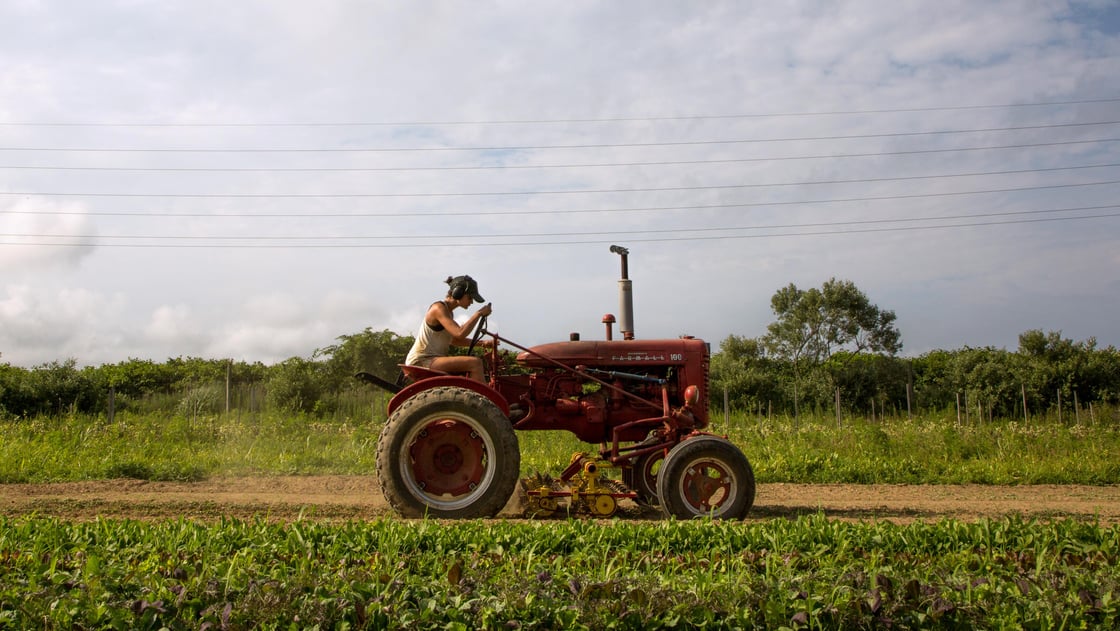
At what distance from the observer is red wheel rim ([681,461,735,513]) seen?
6723mm

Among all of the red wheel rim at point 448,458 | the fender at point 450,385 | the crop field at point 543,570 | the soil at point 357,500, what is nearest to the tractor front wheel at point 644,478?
the soil at point 357,500

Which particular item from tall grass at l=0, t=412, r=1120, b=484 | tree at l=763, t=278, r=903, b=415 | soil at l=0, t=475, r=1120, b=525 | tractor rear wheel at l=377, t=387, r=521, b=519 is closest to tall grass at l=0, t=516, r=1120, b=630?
tractor rear wheel at l=377, t=387, r=521, b=519

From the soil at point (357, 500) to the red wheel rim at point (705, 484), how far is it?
2.25 feet

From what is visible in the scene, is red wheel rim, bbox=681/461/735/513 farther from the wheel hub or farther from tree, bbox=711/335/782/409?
tree, bbox=711/335/782/409

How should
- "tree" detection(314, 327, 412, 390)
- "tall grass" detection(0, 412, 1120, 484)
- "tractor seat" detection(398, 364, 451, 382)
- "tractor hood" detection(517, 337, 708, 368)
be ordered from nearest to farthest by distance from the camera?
"tractor seat" detection(398, 364, 451, 382) < "tractor hood" detection(517, 337, 708, 368) < "tall grass" detection(0, 412, 1120, 484) < "tree" detection(314, 327, 412, 390)

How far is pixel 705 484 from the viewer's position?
6.75 m

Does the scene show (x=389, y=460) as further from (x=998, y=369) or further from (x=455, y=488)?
(x=998, y=369)

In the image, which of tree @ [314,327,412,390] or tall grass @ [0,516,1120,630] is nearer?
tall grass @ [0,516,1120,630]

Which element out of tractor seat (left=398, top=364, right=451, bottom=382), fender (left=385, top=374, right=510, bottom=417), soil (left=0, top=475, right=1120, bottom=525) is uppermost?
tractor seat (left=398, top=364, right=451, bottom=382)

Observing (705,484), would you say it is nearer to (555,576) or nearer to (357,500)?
(555,576)

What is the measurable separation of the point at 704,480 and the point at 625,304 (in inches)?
71.9

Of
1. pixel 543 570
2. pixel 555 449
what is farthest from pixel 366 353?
pixel 543 570

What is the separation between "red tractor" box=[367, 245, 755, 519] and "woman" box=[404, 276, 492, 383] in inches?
4.9

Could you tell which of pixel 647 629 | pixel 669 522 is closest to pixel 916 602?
pixel 647 629
